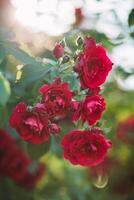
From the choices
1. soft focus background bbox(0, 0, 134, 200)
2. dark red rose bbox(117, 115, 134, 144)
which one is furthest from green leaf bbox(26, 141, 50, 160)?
dark red rose bbox(117, 115, 134, 144)

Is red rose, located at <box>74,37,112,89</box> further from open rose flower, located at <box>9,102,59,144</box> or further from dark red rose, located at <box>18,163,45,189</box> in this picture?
dark red rose, located at <box>18,163,45,189</box>

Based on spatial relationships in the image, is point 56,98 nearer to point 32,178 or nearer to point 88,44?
point 88,44

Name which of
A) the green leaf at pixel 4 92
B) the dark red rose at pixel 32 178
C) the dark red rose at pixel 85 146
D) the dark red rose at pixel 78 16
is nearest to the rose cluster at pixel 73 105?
the dark red rose at pixel 85 146

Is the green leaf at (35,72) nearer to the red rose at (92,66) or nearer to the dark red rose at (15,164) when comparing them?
the red rose at (92,66)

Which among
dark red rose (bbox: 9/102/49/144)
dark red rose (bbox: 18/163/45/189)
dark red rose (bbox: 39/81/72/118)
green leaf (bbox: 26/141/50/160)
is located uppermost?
dark red rose (bbox: 39/81/72/118)

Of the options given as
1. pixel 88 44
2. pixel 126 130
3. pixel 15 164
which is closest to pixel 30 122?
pixel 88 44

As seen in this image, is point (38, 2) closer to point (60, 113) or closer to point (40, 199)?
point (60, 113)
